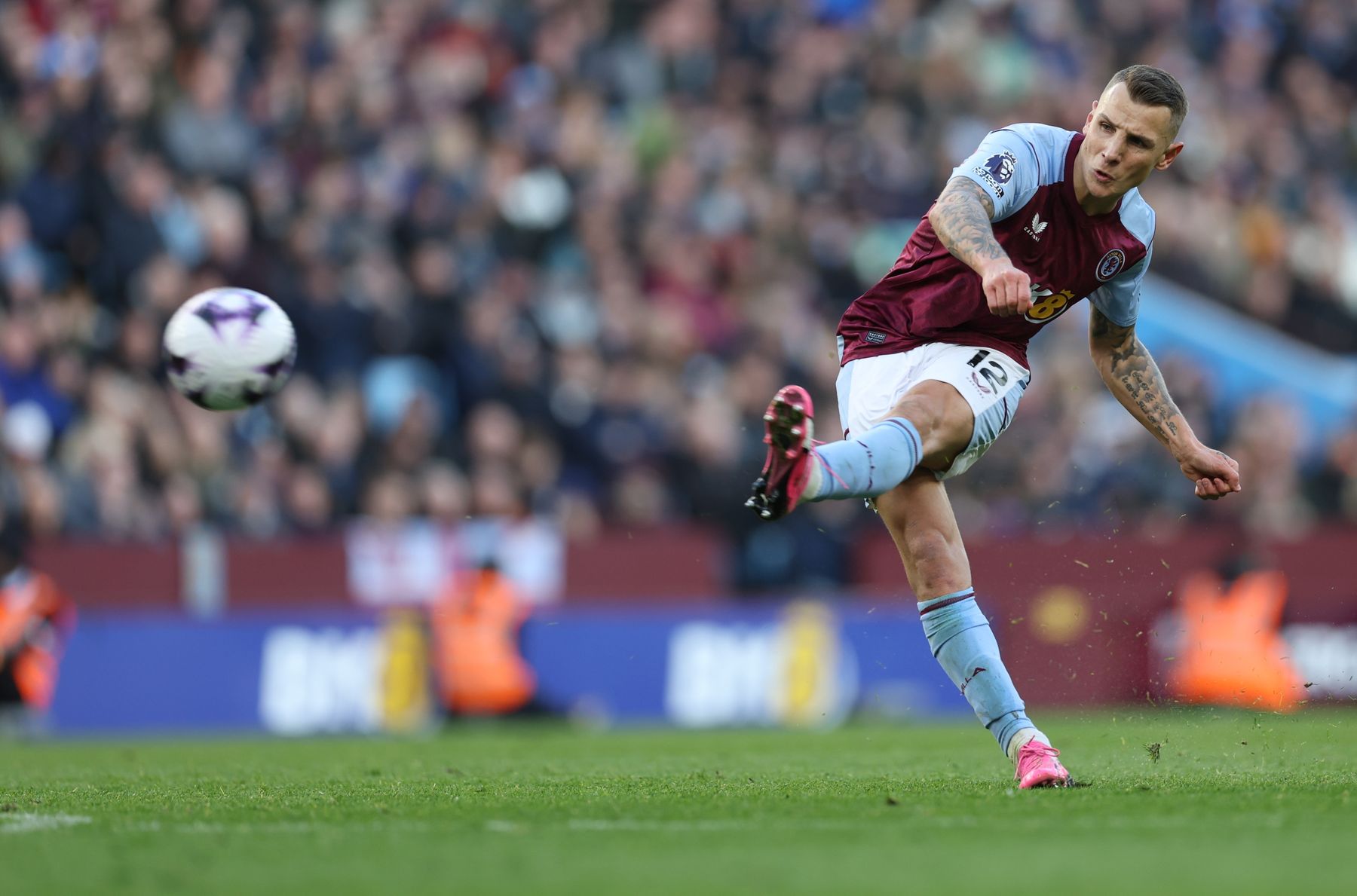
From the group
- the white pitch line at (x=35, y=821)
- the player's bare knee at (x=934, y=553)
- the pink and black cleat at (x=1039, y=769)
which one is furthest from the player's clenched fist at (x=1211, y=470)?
the white pitch line at (x=35, y=821)

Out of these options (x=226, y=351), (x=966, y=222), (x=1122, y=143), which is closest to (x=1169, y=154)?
(x=1122, y=143)

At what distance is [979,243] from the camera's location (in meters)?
5.72

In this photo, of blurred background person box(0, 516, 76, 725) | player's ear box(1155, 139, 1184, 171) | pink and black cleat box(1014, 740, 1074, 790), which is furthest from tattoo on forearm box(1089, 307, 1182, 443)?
blurred background person box(0, 516, 76, 725)

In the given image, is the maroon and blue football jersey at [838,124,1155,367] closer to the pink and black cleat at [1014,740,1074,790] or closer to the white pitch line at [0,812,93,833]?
the pink and black cleat at [1014,740,1074,790]

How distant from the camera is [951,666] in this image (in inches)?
248

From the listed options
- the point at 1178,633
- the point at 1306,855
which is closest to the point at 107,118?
the point at 1178,633

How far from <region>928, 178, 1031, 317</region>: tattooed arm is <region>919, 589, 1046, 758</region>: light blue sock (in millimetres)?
1121

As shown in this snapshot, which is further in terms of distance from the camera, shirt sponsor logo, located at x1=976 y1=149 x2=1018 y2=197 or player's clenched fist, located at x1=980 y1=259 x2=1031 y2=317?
shirt sponsor logo, located at x1=976 y1=149 x2=1018 y2=197

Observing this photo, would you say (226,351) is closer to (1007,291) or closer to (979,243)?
(979,243)

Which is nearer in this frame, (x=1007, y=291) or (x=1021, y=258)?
(x=1007, y=291)

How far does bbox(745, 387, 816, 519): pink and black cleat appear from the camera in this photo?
207 inches

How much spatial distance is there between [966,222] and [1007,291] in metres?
0.45

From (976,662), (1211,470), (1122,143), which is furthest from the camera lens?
(1211,470)

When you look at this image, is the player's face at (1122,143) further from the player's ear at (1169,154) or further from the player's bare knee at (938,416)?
the player's bare knee at (938,416)
